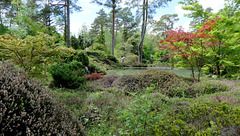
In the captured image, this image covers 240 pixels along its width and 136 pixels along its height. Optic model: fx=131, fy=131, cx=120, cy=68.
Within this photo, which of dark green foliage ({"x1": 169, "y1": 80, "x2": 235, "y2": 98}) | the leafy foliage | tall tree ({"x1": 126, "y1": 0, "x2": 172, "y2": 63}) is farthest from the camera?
tall tree ({"x1": 126, "y1": 0, "x2": 172, "y2": 63})

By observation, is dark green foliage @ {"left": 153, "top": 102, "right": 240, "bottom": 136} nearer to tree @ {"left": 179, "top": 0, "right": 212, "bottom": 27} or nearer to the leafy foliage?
the leafy foliage

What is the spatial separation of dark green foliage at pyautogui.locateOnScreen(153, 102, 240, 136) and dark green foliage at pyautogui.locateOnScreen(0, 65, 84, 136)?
1302 mm

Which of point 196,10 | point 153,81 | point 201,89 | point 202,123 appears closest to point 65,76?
point 153,81

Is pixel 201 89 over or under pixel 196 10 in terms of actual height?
under

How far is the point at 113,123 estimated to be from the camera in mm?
2535

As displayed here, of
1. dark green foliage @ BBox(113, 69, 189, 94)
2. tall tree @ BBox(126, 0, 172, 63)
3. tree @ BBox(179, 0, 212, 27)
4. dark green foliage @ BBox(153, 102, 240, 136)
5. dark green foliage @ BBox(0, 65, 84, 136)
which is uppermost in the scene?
tall tree @ BBox(126, 0, 172, 63)

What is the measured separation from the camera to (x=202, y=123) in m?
2.17

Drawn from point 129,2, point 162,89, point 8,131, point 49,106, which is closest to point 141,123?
point 49,106

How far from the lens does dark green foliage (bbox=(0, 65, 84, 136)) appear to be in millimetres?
1134

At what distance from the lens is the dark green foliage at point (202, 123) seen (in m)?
1.90

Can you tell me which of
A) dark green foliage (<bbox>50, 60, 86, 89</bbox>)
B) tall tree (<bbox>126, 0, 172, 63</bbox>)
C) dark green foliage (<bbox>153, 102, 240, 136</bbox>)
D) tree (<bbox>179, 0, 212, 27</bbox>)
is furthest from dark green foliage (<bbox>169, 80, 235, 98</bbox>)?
tall tree (<bbox>126, 0, 172, 63</bbox>)

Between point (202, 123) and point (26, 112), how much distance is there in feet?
8.17

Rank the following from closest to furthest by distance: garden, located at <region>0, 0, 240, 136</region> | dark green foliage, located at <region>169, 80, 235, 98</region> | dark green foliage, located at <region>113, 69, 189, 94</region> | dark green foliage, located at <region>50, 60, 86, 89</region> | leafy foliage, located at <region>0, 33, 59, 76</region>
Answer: garden, located at <region>0, 0, 240, 136</region> < leafy foliage, located at <region>0, 33, 59, 76</region> < dark green foliage, located at <region>169, 80, 235, 98</region> < dark green foliage, located at <region>113, 69, 189, 94</region> < dark green foliage, located at <region>50, 60, 86, 89</region>

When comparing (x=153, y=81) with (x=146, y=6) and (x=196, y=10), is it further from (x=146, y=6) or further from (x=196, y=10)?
(x=146, y=6)
